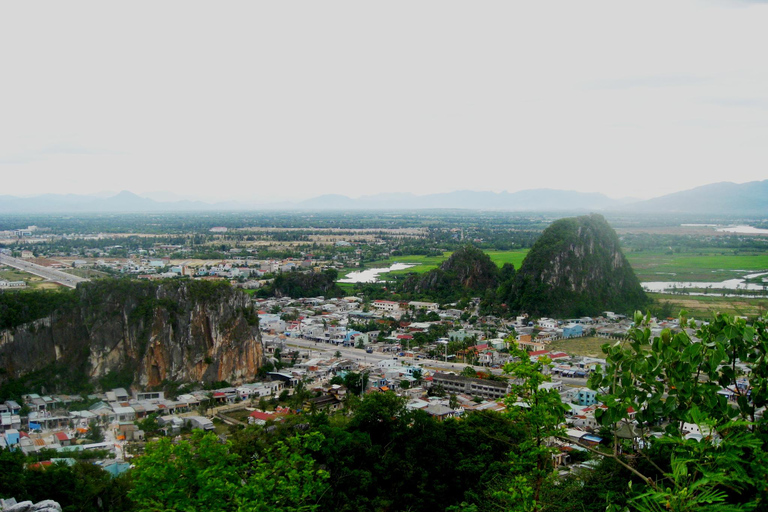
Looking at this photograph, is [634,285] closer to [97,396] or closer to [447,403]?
[447,403]

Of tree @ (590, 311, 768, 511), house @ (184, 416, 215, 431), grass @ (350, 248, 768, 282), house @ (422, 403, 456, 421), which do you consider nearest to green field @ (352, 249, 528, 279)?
grass @ (350, 248, 768, 282)

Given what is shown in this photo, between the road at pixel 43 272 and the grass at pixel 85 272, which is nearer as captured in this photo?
the road at pixel 43 272

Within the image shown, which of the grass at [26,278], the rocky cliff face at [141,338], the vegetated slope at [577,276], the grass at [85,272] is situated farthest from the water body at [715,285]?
the grass at [26,278]

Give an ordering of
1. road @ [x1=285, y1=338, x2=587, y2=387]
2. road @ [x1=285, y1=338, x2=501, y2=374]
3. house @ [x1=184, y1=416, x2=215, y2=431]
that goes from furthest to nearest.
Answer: road @ [x1=285, y1=338, x2=501, y2=374] < road @ [x1=285, y1=338, x2=587, y2=387] < house @ [x1=184, y1=416, x2=215, y2=431]

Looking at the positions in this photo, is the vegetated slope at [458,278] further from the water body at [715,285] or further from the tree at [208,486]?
the tree at [208,486]

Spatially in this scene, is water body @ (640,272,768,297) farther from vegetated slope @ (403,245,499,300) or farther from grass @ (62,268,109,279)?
grass @ (62,268,109,279)
